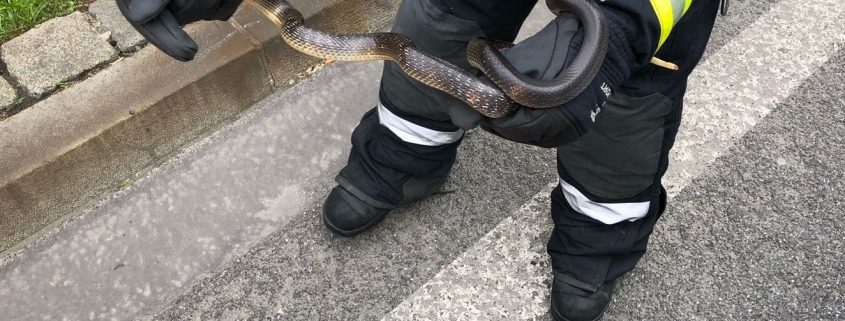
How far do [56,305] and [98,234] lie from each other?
11.6 inches

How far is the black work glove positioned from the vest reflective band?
98mm

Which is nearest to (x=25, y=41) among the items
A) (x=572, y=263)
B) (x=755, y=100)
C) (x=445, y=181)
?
(x=445, y=181)

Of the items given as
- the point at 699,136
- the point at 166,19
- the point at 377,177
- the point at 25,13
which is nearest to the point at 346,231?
the point at 377,177

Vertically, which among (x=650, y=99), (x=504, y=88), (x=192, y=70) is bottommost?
(x=192, y=70)

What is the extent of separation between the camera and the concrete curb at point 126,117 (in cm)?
252

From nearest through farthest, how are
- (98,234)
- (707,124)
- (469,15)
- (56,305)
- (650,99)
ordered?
(650,99)
(469,15)
(56,305)
(98,234)
(707,124)

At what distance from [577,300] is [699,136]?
1.05 metres

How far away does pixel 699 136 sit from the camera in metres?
2.98

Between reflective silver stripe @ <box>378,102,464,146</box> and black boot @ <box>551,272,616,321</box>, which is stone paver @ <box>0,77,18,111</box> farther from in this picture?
black boot @ <box>551,272,616,321</box>

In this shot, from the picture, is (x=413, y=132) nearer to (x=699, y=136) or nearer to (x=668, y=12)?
(x=668, y=12)

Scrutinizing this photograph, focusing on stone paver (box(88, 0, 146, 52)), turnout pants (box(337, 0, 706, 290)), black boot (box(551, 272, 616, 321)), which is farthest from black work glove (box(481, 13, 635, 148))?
stone paver (box(88, 0, 146, 52))

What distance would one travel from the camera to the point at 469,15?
2236mm

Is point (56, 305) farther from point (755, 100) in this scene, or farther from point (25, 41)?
point (755, 100)

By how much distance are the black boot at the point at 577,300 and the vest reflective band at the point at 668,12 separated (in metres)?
0.97
